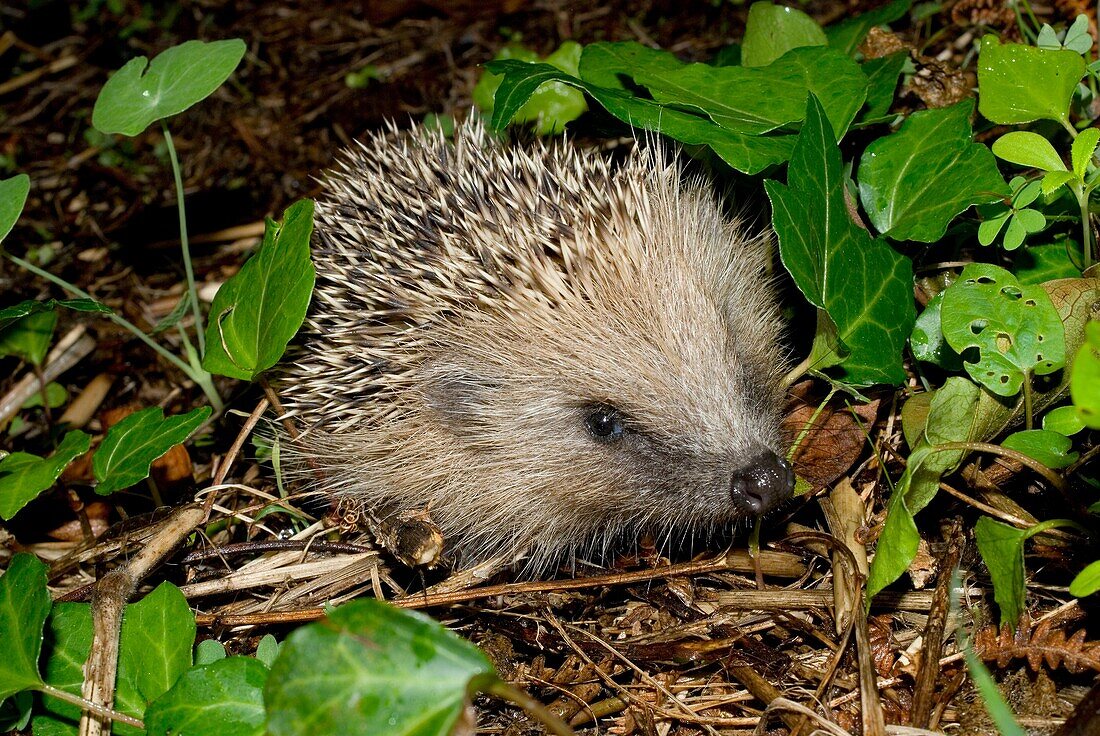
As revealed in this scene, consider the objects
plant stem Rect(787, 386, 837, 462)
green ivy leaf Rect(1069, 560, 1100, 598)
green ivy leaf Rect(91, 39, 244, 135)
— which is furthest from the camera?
green ivy leaf Rect(91, 39, 244, 135)

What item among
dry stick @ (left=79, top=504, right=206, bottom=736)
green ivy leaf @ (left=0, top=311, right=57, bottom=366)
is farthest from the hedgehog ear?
green ivy leaf @ (left=0, top=311, right=57, bottom=366)

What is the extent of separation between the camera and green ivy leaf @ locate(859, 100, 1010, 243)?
2.15m

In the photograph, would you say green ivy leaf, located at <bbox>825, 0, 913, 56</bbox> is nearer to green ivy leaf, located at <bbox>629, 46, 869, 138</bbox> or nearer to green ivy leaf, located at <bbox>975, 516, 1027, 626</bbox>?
green ivy leaf, located at <bbox>629, 46, 869, 138</bbox>

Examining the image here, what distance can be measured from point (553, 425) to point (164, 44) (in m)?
3.17

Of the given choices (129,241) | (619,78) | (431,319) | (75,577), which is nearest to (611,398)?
(431,319)

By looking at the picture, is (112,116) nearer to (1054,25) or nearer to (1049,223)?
(1049,223)

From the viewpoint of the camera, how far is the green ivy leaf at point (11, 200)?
2271mm

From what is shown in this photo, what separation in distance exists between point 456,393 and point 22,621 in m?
1.08

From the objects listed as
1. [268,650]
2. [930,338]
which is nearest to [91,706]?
[268,650]

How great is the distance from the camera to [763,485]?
2066 millimetres

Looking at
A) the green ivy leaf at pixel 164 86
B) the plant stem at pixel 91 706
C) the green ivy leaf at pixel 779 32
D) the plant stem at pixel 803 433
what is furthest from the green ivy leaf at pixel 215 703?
the green ivy leaf at pixel 779 32

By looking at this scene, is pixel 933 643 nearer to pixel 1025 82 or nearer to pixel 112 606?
pixel 1025 82

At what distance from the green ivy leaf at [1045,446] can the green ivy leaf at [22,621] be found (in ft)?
6.46

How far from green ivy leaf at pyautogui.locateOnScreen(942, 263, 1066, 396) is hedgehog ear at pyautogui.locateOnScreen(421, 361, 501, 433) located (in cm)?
110
